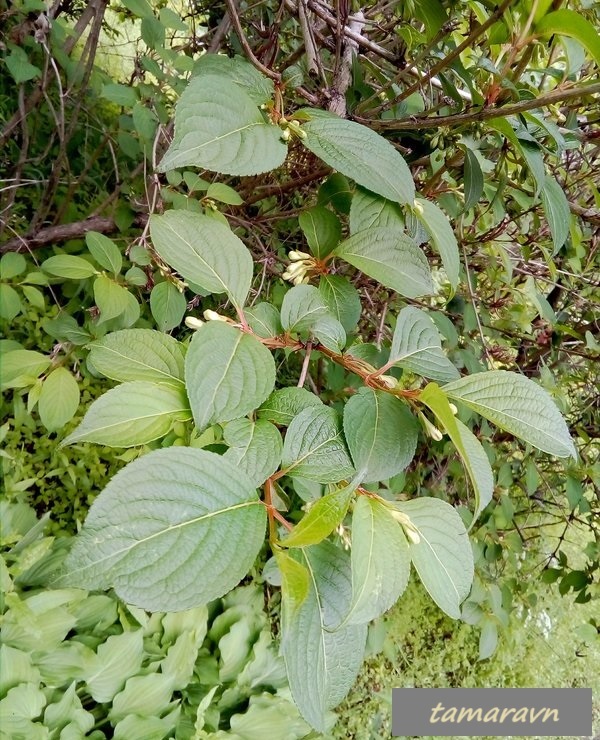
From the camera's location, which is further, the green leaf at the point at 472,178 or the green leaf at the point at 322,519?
the green leaf at the point at 472,178

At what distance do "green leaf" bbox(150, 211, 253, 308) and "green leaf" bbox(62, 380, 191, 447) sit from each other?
0.32 ft

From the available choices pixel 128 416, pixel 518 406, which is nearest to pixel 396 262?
pixel 518 406

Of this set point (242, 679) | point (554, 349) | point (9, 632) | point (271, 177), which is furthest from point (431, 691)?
point (271, 177)

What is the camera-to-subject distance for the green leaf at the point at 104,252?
76cm

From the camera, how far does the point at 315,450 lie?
388 millimetres

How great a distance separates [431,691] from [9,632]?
1235mm

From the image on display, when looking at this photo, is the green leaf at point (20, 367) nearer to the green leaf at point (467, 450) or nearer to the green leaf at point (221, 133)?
the green leaf at point (221, 133)

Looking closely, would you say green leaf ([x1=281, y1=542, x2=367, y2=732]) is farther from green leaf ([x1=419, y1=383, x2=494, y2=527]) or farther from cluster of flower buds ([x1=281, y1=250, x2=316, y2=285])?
cluster of flower buds ([x1=281, y1=250, x2=316, y2=285])

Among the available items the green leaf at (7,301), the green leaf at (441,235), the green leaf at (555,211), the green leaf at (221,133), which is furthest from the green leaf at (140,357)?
the green leaf at (7,301)

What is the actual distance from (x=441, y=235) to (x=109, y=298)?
1.53ft

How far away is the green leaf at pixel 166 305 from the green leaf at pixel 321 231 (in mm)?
250

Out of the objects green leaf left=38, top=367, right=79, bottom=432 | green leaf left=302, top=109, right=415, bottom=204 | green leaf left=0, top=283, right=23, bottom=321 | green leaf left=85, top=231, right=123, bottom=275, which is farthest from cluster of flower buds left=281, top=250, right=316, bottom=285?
green leaf left=0, top=283, right=23, bottom=321

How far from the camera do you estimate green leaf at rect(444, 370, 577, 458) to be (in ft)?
1.29

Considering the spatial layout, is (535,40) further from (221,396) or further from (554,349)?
(554,349)
